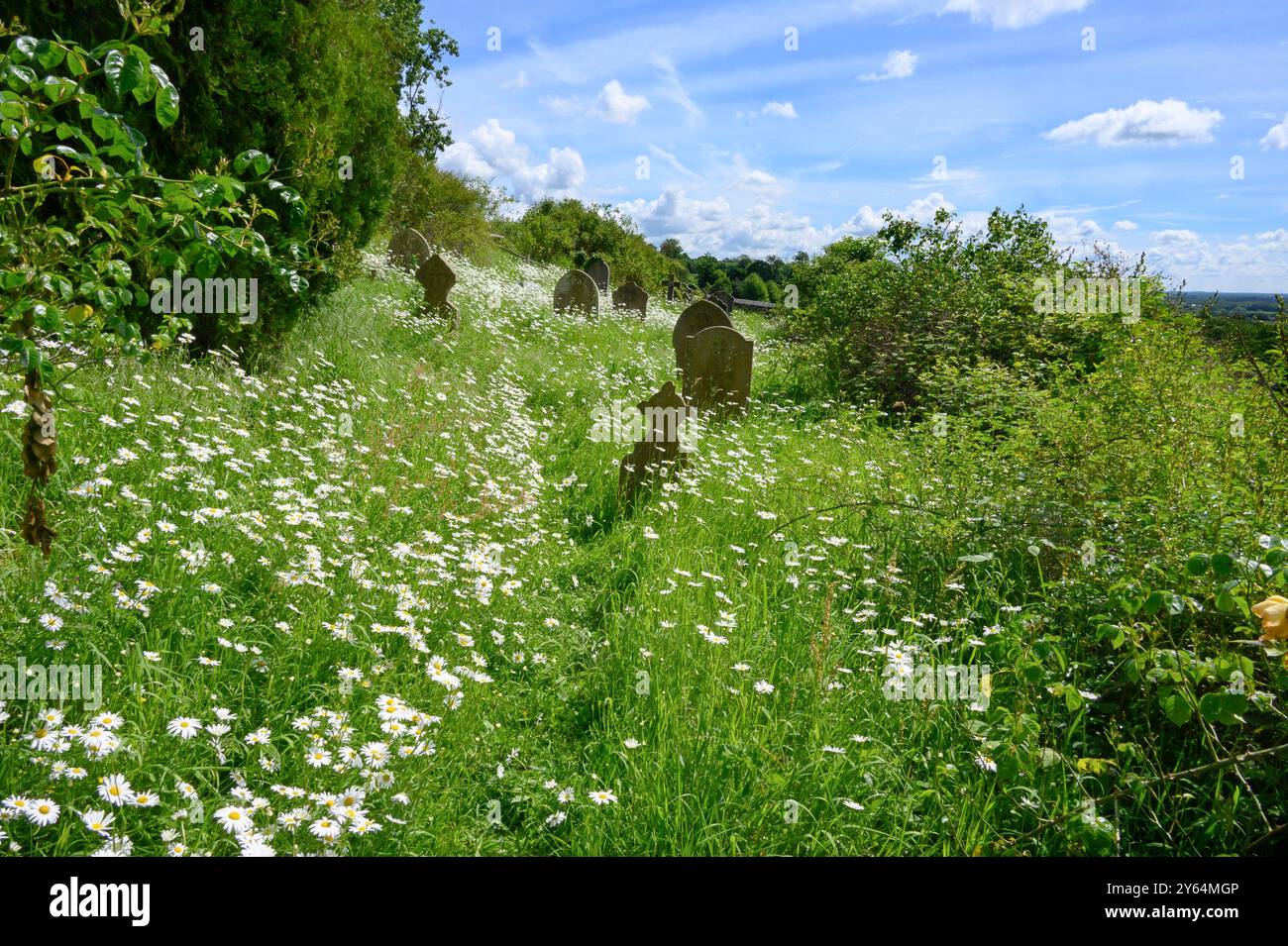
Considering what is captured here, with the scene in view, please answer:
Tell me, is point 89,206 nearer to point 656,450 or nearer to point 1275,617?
point 1275,617

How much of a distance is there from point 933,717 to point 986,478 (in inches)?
102

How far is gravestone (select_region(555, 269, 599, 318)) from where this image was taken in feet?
52.2

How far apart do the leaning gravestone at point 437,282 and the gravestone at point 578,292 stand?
4.84 m

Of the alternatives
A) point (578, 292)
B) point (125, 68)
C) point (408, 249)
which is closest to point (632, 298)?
point (578, 292)

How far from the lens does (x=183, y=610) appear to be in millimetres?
3092

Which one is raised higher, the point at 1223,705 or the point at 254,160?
the point at 254,160

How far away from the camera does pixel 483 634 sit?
3.73m

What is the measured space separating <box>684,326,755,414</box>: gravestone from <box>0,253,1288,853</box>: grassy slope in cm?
325

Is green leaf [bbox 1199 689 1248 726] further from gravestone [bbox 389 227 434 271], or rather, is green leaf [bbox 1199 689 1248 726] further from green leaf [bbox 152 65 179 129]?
gravestone [bbox 389 227 434 271]

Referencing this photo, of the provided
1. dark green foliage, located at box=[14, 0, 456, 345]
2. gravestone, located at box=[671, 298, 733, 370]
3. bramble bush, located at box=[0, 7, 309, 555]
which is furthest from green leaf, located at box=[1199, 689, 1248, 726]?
gravestone, located at box=[671, 298, 733, 370]

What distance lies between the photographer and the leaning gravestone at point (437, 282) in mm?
11109

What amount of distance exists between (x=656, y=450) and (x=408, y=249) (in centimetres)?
1244

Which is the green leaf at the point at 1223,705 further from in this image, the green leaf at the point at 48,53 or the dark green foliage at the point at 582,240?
the dark green foliage at the point at 582,240

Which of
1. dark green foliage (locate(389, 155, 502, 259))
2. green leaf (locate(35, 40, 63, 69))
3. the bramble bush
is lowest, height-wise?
the bramble bush
